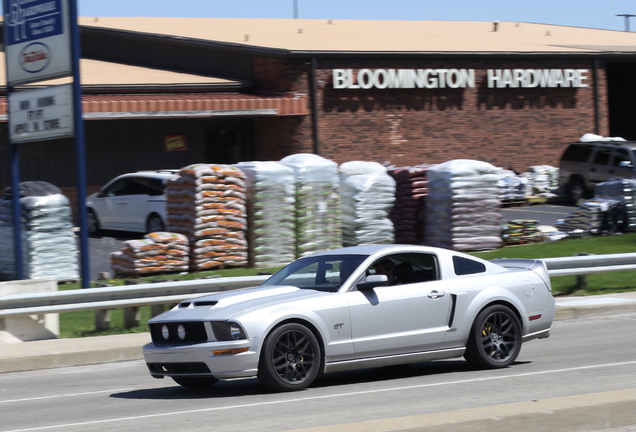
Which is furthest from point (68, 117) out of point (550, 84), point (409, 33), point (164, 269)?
point (409, 33)

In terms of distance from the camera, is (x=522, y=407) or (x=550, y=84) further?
(x=550, y=84)

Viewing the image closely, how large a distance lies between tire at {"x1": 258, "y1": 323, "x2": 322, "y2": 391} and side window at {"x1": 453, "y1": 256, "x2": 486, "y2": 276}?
6.54 feet

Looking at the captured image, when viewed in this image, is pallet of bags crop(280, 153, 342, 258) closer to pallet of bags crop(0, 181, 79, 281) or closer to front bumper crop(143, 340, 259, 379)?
pallet of bags crop(0, 181, 79, 281)

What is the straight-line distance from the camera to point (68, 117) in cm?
1532

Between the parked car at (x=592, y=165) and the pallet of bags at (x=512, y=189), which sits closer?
the parked car at (x=592, y=165)

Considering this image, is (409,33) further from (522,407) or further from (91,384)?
(522,407)

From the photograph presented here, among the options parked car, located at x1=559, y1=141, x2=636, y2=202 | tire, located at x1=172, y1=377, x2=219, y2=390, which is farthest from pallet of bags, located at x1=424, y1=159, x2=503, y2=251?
tire, located at x1=172, y1=377, x2=219, y2=390

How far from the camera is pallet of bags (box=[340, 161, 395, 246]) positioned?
19984mm

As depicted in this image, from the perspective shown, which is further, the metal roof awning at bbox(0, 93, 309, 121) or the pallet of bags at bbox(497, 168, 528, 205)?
the pallet of bags at bbox(497, 168, 528, 205)

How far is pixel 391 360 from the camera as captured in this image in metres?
8.97

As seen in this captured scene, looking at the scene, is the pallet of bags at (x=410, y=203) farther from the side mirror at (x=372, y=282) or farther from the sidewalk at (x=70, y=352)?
the side mirror at (x=372, y=282)

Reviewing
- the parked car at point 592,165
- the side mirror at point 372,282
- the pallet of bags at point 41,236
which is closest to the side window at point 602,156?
the parked car at point 592,165

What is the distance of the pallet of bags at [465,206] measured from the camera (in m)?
20.3

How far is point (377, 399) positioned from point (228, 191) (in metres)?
11.1
